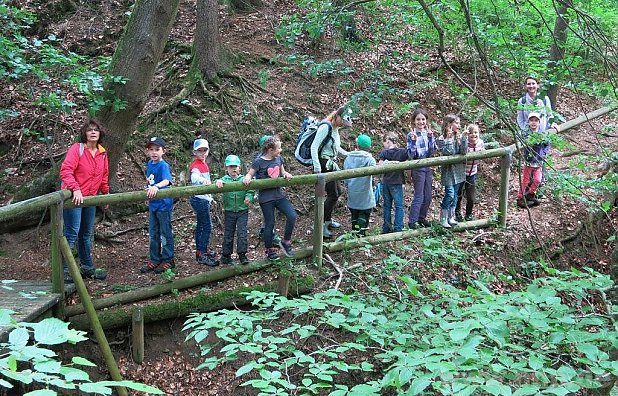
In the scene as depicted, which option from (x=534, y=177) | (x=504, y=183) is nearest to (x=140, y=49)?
(x=504, y=183)

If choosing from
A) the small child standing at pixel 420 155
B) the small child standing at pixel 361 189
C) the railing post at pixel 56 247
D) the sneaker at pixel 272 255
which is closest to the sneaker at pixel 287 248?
the sneaker at pixel 272 255

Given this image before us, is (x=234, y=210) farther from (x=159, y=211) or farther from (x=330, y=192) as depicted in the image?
(x=330, y=192)

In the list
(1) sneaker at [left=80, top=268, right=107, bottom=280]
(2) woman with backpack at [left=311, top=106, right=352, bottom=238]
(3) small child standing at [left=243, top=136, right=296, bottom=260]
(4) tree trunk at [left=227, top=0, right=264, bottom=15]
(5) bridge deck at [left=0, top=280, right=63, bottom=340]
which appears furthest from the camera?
(4) tree trunk at [left=227, top=0, right=264, bottom=15]

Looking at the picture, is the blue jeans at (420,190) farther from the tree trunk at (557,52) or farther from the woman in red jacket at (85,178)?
the woman in red jacket at (85,178)

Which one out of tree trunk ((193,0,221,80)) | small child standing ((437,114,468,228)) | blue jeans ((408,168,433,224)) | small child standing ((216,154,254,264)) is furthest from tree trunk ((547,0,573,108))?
tree trunk ((193,0,221,80))

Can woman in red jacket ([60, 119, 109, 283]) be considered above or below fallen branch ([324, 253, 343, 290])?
above

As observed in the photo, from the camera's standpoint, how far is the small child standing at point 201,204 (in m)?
6.62

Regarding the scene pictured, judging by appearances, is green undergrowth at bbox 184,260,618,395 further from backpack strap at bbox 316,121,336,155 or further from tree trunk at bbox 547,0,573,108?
backpack strap at bbox 316,121,336,155

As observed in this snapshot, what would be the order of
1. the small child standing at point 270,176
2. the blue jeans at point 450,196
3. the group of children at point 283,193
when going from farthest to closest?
the blue jeans at point 450,196
the small child standing at point 270,176
the group of children at point 283,193

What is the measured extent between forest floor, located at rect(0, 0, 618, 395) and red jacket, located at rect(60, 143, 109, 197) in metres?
1.05

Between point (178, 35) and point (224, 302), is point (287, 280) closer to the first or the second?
point (224, 302)

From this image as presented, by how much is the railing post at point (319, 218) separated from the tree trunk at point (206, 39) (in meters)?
4.52

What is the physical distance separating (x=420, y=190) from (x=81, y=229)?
13.6ft

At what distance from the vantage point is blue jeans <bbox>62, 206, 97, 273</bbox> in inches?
238
